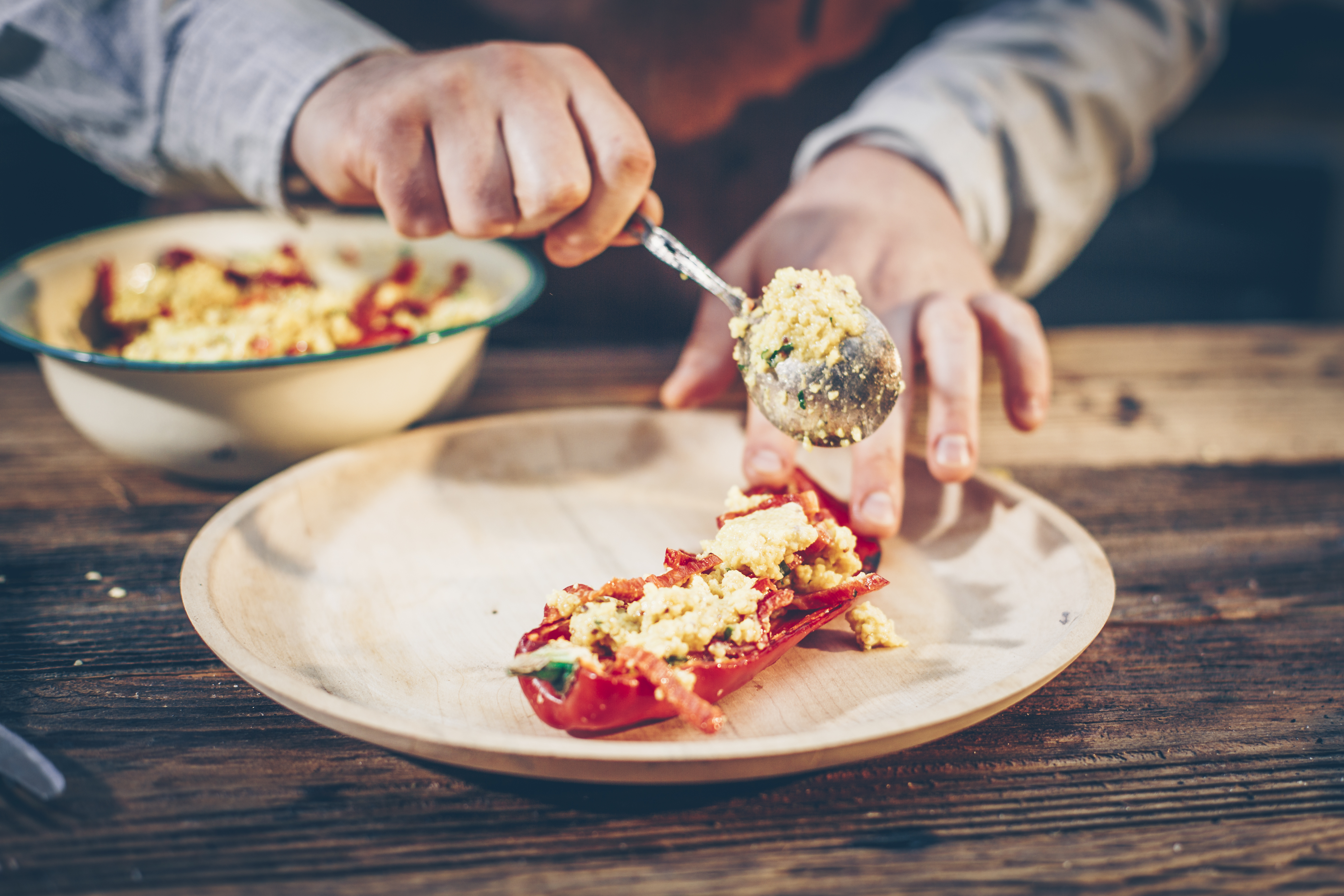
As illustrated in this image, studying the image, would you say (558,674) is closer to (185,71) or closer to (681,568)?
(681,568)

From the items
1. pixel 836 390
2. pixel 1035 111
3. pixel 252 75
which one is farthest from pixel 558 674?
pixel 1035 111

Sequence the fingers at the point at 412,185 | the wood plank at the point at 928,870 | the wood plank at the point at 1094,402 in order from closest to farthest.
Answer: the wood plank at the point at 928,870 → the fingers at the point at 412,185 → the wood plank at the point at 1094,402

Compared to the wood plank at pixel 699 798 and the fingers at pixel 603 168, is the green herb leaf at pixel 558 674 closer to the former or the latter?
the wood plank at pixel 699 798

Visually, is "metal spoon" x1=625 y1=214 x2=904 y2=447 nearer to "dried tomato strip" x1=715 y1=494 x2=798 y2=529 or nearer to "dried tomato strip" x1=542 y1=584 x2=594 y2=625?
"dried tomato strip" x1=715 y1=494 x2=798 y2=529

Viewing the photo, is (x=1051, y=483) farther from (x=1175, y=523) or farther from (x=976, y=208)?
(x=976, y=208)

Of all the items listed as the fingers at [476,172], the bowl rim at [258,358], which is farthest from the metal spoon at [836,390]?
the bowl rim at [258,358]

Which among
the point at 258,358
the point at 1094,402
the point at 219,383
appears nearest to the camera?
the point at 219,383
